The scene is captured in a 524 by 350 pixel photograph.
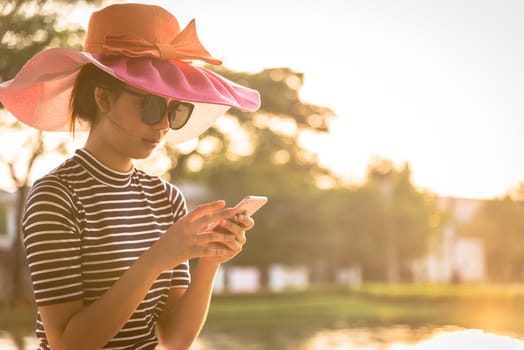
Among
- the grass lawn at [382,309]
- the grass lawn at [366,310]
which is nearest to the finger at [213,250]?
the grass lawn at [366,310]

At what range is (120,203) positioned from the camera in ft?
4.70

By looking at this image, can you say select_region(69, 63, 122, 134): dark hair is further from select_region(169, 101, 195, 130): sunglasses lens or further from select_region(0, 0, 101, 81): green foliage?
select_region(0, 0, 101, 81): green foliage

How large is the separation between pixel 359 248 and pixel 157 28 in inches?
1072

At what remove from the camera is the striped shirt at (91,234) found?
130 centimetres

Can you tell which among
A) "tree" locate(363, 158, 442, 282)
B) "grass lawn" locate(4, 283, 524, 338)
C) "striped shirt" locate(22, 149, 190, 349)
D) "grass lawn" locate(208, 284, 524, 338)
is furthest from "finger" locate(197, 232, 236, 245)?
"tree" locate(363, 158, 442, 282)

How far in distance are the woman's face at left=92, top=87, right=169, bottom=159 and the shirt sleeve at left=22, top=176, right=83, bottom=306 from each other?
0.15m

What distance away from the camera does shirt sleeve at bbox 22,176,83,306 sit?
1.29m

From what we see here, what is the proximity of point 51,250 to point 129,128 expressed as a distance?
0.77 feet

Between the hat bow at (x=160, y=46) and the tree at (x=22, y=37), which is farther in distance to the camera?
the tree at (x=22, y=37)

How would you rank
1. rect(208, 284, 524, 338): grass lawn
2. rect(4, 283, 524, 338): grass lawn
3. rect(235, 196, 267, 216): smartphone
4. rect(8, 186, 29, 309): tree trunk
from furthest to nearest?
rect(208, 284, 524, 338): grass lawn → rect(4, 283, 524, 338): grass lawn → rect(8, 186, 29, 309): tree trunk → rect(235, 196, 267, 216): smartphone

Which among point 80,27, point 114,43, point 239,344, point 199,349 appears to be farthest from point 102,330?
point 80,27

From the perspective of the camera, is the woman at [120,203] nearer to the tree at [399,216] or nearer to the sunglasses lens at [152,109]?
the sunglasses lens at [152,109]

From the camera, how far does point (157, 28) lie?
1.45 m

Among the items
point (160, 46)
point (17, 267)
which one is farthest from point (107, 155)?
point (17, 267)
